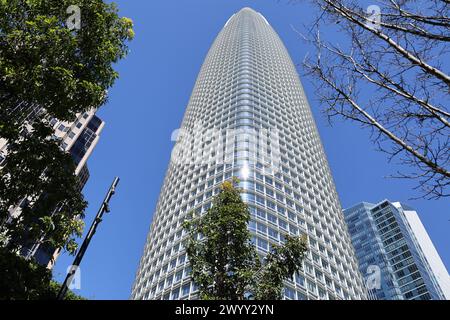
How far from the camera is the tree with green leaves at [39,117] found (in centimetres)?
925

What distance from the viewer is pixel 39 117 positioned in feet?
34.9

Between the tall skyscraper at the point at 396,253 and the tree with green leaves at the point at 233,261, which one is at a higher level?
the tall skyscraper at the point at 396,253

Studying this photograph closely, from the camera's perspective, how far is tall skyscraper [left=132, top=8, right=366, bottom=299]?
4631cm

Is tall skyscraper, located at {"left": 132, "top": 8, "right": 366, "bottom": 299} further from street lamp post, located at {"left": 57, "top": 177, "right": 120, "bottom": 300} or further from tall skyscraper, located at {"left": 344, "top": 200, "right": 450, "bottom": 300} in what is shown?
tall skyscraper, located at {"left": 344, "top": 200, "right": 450, "bottom": 300}

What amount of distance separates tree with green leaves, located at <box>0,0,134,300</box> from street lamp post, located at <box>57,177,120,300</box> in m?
1.24

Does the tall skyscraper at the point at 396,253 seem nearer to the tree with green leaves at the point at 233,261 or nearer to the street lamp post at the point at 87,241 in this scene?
the tree with green leaves at the point at 233,261

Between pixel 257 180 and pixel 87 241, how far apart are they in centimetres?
4718

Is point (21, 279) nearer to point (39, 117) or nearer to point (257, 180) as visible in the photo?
point (39, 117)

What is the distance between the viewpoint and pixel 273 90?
84.6 metres

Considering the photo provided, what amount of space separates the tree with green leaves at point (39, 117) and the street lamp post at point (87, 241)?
1.24 metres

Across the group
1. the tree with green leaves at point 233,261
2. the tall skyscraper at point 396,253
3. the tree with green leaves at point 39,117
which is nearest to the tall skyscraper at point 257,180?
the tree with green leaves at point 233,261

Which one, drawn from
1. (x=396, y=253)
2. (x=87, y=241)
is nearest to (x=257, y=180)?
(x=87, y=241)

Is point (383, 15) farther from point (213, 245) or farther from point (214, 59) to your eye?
point (214, 59)

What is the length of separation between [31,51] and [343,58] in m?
8.44
